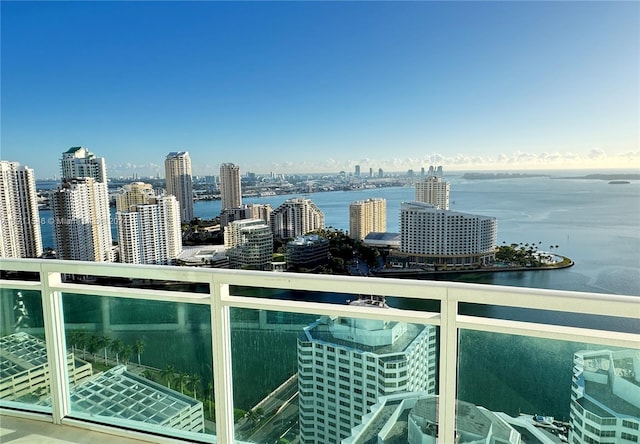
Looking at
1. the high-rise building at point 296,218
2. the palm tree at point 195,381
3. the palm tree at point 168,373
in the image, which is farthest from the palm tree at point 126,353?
the high-rise building at point 296,218

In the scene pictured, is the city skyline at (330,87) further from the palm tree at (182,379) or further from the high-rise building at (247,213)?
the palm tree at (182,379)

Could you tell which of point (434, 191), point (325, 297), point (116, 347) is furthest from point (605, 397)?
point (434, 191)

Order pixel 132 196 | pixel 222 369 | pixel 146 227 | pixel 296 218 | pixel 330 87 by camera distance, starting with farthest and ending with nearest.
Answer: pixel 330 87, pixel 296 218, pixel 132 196, pixel 146 227, pixel 222 369

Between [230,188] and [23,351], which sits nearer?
[23,351]

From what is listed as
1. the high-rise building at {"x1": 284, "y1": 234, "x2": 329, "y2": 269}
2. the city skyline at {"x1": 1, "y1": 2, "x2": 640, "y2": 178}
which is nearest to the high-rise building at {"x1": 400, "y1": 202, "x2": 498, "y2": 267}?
the high-rise building at {"x1": 284, "y1": 234, "x2": 329, "y2": 269}

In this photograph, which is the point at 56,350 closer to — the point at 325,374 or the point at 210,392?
the point at 210,392

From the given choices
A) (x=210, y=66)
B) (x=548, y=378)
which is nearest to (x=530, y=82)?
(x=210, y=66)

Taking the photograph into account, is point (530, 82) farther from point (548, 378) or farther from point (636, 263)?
point (548, 378)
